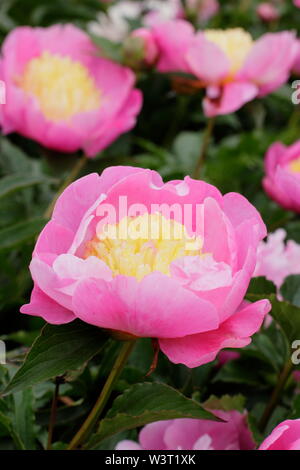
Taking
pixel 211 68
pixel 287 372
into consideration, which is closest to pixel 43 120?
pixel 211 68

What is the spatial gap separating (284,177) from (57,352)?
41cm

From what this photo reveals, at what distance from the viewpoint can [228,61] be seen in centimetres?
98

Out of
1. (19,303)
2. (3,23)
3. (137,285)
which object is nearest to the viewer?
(137,285)

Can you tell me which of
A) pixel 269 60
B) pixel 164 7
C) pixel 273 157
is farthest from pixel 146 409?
pixel 164 7

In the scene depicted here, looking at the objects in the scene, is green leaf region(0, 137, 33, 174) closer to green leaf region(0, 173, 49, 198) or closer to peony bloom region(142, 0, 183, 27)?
green leaf region(0, 173, 49, 198)

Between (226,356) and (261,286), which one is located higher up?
(261,286)

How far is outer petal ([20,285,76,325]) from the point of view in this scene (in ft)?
1.64

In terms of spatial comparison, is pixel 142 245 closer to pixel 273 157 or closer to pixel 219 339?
pixel 219 339

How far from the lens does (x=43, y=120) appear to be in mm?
924

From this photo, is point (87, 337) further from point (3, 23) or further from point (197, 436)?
point (3, 23)

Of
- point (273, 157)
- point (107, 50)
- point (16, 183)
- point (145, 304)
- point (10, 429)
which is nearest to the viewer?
point (145, 304)

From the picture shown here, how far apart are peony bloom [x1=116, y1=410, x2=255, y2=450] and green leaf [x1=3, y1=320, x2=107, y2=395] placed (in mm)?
142

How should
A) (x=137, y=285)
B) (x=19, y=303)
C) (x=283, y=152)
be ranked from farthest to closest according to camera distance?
1. (x=283, y=152)
2. (x=19, y=303)
3. (x=137, y=285)
